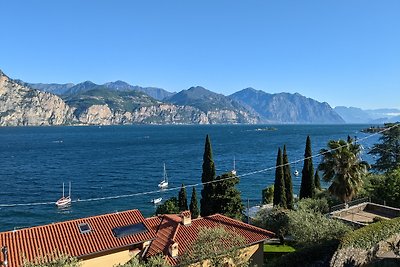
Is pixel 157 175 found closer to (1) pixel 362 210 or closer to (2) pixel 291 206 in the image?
(2) pixel 291 206

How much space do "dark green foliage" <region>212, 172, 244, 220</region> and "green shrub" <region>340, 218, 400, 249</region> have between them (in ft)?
63.2

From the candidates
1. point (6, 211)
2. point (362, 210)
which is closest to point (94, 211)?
point (6, 211)

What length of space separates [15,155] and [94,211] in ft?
267

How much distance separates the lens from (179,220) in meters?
26.3

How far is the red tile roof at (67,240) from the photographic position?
68.3 feet

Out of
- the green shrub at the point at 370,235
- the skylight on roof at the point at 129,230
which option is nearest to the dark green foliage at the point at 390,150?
the green shrub at the point at 370,235

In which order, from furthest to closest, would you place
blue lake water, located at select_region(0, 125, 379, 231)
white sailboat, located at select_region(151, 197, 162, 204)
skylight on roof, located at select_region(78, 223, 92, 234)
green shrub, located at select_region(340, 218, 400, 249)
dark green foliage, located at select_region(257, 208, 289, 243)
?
white sailboat, located at select_region(151, 197, 162, 204)
blue lake water, located at select_region(0, 125, 379, 231)
dark green foliage, located at select_region(257, 208, 289, 243)
skylight on roof, located at select_region(78, 223, 92, 234)
green shrub, located at select_region(340, 218, 400, 249)

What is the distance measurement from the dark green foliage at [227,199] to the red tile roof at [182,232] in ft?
32.1

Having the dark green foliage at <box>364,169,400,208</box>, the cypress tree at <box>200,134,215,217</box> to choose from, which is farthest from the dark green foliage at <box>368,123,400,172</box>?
the cypress tree at <box>200,134,215,217</box>

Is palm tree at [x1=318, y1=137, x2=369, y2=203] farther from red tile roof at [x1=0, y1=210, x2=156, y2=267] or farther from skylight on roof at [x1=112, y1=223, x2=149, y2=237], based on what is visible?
skylight on roof at [x1=112, y1=223, x2=149, y2=237]

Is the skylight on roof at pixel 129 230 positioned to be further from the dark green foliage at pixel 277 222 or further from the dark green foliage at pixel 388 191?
the dark green foliage at pixel 388 191

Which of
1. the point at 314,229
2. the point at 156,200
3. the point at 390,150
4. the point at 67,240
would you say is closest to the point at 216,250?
the point at 314,229

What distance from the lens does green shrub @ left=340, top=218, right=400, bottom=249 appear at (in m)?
17.5

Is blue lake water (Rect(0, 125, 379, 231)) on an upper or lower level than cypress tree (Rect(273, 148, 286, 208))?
lower
